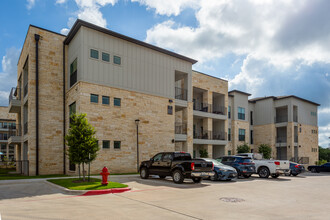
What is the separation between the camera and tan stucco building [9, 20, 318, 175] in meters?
20.7

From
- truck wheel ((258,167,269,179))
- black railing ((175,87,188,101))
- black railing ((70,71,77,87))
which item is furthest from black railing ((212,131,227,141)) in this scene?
black railing ((70,71,77,87))

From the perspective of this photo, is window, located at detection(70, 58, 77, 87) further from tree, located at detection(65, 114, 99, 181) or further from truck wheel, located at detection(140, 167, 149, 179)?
truck wheel, located at detection(140, 167, 149, 179)

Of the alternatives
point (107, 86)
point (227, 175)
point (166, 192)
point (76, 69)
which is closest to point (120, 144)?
point (107, 86)

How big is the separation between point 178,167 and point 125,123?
8.37 m

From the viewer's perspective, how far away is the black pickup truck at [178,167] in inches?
576

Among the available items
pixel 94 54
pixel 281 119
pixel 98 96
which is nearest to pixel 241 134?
pixel 281 119

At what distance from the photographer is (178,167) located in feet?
49.6

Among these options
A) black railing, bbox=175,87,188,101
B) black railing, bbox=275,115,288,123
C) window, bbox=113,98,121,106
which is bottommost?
black railing, bbox=275,115,288,123

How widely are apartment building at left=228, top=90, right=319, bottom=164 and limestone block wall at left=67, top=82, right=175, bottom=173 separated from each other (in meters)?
16.0

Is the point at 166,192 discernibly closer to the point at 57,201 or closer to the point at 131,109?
the point at 57,201

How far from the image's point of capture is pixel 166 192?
12.2 m

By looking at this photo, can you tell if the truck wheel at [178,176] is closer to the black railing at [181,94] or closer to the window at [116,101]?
the window at [116,101]

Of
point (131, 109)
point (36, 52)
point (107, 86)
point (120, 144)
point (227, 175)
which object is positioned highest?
point (36, 52)

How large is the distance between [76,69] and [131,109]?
5.27m
